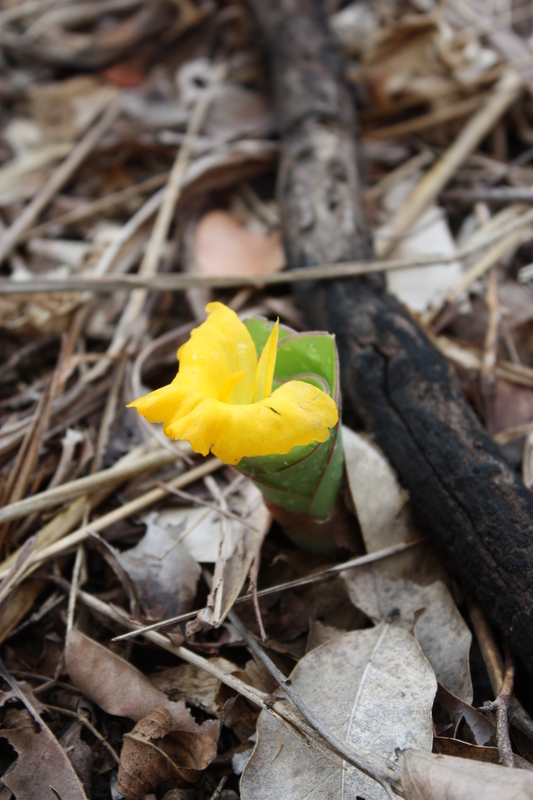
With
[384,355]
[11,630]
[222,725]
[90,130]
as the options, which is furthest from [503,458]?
[90,130]

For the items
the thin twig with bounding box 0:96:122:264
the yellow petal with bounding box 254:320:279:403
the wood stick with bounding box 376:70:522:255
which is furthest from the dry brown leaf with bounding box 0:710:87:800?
the wood stick with bounding box 376:70:522:255

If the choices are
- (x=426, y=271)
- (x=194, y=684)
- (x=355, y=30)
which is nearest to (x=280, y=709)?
(x=194, y=684)

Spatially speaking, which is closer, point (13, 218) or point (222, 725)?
point (222, 725)

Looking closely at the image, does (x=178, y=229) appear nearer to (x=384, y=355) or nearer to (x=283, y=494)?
(x=384, y=355)

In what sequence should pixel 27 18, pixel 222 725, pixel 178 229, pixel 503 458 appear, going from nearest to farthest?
pixel 222 725
pixel 503 458
pixel 178 229
pixel 27 18

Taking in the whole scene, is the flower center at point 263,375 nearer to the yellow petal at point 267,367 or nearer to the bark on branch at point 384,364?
the yellow petal at point 267,367

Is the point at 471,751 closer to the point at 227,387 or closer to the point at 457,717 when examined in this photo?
the point at 457,717

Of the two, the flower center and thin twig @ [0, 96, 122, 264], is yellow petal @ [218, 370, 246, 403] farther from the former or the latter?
thin twig @ [0, 96, 122, 264]
